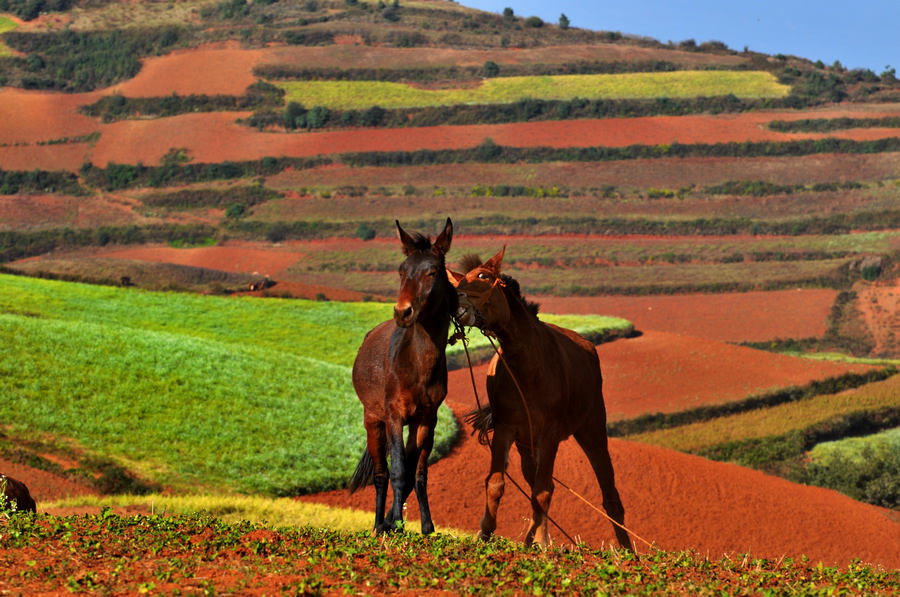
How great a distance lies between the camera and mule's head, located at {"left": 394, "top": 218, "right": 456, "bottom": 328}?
878 centimetres

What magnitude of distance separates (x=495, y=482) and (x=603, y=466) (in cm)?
251

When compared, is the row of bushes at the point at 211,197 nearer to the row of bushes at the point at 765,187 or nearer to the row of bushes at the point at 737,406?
the row of bushes at the point at 765,187

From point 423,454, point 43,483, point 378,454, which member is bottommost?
point 43,483

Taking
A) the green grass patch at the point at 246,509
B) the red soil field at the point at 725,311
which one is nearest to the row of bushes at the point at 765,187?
the red soil field at the point at 725,311

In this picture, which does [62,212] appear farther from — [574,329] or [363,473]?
[363,473]

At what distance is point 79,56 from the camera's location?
11325 centimetres

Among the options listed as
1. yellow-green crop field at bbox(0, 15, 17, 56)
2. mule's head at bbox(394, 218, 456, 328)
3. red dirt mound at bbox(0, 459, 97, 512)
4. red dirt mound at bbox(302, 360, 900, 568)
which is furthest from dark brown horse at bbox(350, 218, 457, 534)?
yellow-green crop field at bbox(0, 15, 17, 56)

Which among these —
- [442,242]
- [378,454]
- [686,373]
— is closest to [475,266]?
[442,242]

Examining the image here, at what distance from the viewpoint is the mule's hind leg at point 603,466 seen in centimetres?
1121

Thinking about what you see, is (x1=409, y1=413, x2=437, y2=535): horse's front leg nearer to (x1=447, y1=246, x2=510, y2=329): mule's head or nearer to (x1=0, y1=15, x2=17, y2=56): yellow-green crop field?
(x1=447, y1=246, x2=510, y2=329): mule's head

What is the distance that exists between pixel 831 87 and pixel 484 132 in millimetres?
39943

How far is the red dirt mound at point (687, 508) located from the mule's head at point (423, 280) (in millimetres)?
8266

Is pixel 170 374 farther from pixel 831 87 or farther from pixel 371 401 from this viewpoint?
pixel 831 87

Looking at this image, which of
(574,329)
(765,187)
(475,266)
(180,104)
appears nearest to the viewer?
(475,266)
